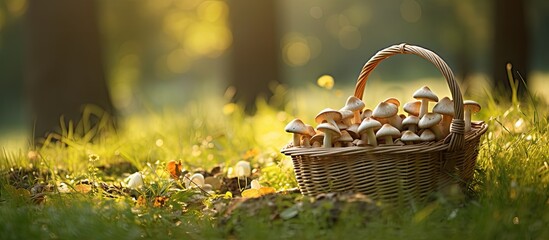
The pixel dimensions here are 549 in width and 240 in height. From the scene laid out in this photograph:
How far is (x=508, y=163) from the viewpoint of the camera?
337cm

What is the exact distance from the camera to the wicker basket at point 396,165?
122 inches

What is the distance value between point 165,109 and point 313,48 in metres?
34.1

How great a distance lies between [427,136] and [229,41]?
295 inches

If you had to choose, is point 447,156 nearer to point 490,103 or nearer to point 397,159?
point 397,159

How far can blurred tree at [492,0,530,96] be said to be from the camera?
8.30 meters

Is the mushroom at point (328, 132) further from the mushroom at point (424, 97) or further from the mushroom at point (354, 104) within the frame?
the mushroom at point (424, 97)

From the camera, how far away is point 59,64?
23.6 ft

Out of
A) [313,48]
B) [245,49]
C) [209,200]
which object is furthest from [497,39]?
[313,48]

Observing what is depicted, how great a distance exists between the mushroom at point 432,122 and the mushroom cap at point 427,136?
0.9 inches

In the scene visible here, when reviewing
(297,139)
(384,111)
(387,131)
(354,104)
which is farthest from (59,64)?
(387,131)

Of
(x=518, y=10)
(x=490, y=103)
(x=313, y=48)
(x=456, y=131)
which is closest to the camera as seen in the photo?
(x=456, y=131)

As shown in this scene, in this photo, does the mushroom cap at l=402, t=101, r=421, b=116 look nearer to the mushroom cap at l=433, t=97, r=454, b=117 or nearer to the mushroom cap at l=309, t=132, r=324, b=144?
the mushroom cap at l=433, t=97, r=454, b=117

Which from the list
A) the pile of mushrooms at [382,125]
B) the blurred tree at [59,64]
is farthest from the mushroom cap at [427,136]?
the blurred tree at [59,64]

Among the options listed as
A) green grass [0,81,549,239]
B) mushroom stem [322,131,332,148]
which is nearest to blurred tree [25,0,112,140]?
green grass [0,81,549,239]
